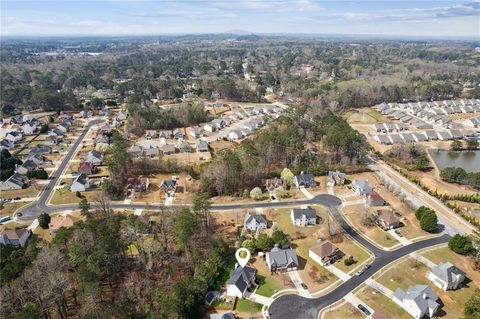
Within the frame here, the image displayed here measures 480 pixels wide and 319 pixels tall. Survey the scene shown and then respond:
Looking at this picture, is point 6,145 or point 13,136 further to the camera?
point 13,136

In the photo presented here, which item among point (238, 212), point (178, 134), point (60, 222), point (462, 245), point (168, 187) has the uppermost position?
point (178, 134)

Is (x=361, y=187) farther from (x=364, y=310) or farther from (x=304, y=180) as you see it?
(x=364, y=310)

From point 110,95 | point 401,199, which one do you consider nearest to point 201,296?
point 401,199

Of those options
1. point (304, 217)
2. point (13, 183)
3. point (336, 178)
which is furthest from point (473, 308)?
point (13, 183)

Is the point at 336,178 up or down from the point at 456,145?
down

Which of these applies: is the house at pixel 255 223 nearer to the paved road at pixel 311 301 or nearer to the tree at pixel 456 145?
the paved road at pixel 311 301

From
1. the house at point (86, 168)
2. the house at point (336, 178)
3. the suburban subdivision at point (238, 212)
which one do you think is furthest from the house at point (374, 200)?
the house at point (86, 168)
